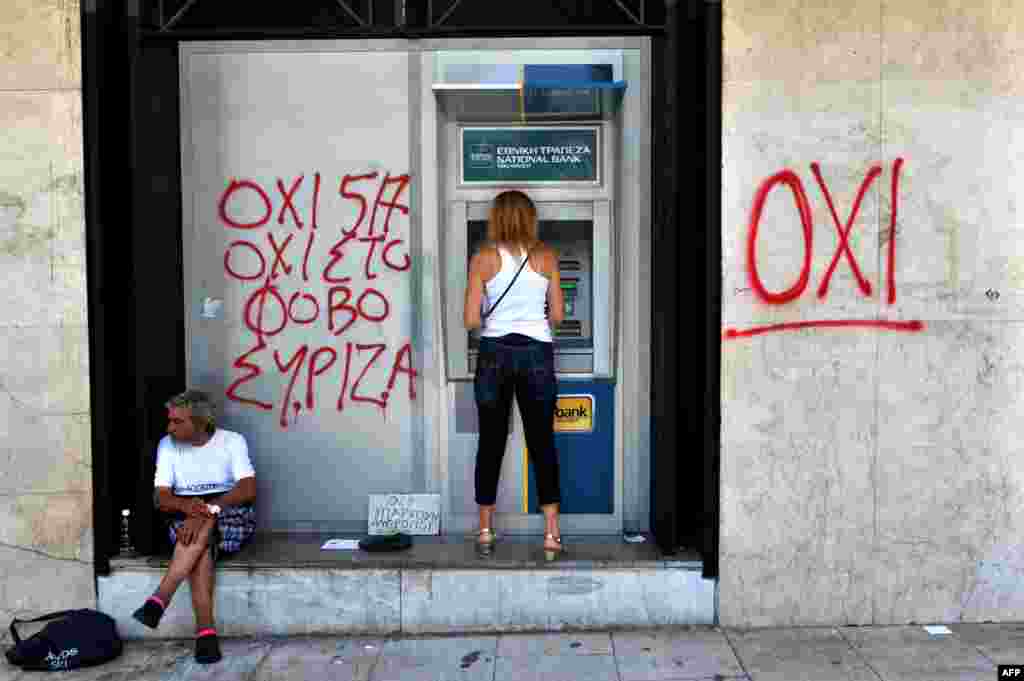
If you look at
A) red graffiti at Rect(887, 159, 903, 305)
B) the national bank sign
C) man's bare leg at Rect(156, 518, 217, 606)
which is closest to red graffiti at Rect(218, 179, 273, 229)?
the national bank sign

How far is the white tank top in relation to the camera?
18.6 feet

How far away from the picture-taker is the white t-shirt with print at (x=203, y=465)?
5473 mm

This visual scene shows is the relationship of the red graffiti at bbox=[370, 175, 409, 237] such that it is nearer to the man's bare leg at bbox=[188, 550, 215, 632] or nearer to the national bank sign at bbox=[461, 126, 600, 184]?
A: the national bank sign at bbox=[461, 126, 600, 184]

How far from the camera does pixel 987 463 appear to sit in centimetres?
546

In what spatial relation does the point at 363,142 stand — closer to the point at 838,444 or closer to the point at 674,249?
the point at 674,249

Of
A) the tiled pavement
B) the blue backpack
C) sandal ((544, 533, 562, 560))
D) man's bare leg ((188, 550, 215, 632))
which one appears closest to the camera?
the tiled pavement

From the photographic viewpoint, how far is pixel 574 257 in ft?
19.7

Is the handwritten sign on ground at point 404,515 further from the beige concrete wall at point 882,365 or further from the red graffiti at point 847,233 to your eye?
the red graffiti at point 847,233

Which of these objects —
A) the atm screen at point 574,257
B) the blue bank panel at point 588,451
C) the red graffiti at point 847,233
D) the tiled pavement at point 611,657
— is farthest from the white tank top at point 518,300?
the tiled pavement at point 611,657

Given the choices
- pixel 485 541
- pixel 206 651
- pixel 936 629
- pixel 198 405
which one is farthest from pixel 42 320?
pixel 936 629

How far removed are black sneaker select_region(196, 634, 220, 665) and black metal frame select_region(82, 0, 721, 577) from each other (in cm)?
69

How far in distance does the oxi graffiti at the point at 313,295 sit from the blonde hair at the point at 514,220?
24.9 inches

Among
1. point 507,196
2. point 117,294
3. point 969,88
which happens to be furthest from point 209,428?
point 969,88

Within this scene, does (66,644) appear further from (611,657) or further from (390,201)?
(390,201)
